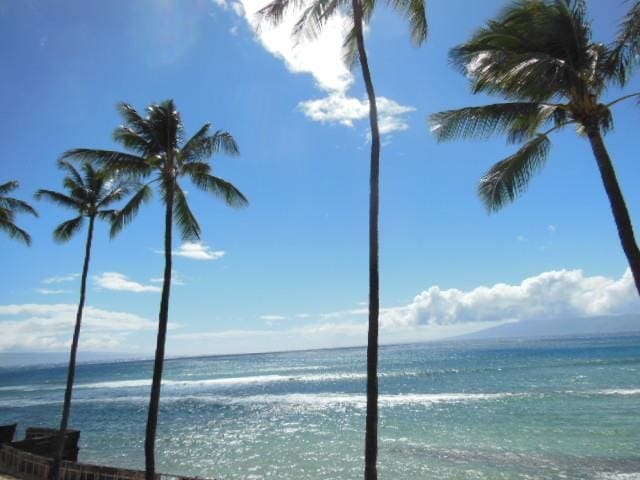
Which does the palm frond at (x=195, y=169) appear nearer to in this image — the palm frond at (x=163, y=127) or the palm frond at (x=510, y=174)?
the palm frond at (x=163, y=127)

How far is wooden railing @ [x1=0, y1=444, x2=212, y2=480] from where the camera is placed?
1419 centimetres

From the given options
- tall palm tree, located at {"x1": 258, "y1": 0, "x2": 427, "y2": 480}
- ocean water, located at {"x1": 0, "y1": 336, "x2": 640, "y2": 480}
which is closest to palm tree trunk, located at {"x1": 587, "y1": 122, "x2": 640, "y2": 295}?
tall palm tree, located at {"x1": 258, "y1": 0, "x2": 427, "y2": 480}

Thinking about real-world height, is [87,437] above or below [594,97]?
below

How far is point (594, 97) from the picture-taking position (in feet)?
29.2

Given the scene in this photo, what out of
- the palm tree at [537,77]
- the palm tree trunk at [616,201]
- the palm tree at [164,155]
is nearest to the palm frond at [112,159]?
the palm tree at [164,155]

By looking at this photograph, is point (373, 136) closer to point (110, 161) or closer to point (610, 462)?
point (110, 161)

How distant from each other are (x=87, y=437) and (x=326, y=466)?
69.5 feet

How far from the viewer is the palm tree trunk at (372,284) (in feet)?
23.3

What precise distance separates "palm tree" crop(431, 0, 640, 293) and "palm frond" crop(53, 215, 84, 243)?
14.3 meters

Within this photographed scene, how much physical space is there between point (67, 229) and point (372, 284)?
14.6 metres

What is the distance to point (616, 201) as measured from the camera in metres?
8.05

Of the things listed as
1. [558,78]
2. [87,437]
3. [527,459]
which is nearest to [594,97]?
[558,78]

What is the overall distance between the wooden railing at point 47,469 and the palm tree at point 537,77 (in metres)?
12.6

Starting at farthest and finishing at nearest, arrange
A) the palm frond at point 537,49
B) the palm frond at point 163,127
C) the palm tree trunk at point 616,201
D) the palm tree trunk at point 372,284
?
the palm frond at point 163,127, the palm frond at point 537,49, the palm tree trunk at point 616,201, the palm tree trunk at point 372,284
